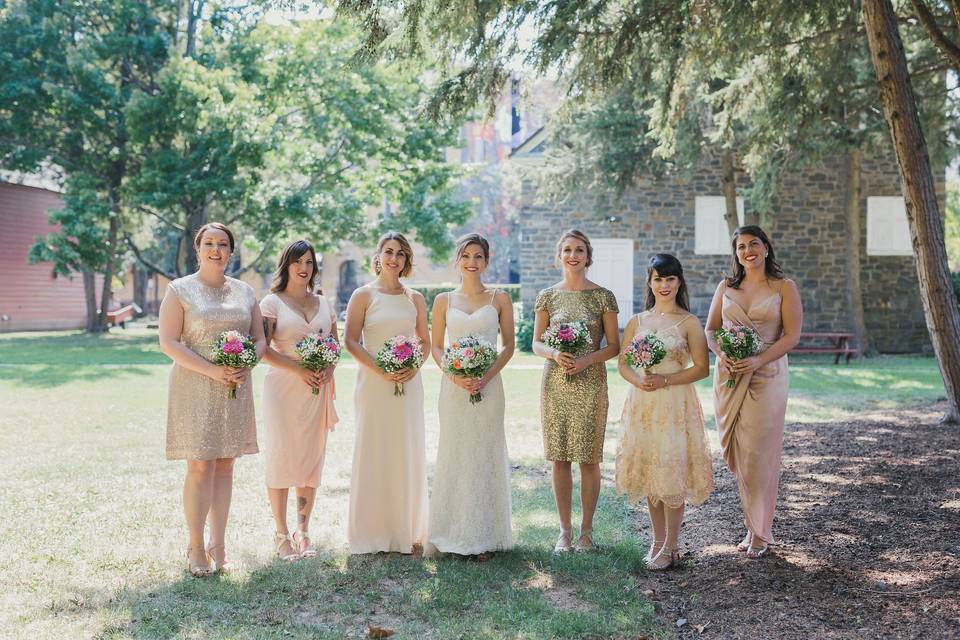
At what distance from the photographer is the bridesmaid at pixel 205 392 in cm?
495

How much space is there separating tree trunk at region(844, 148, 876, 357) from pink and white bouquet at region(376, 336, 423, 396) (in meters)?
17.8

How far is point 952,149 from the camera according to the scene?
16109 millimetres

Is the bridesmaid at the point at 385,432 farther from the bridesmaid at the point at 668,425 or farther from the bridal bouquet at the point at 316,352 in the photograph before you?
the bridesmaid at the point at 668,425

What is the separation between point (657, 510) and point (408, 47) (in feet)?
14.4

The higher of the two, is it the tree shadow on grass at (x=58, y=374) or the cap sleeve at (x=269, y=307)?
the cap sleeve at (x=269, y=307)

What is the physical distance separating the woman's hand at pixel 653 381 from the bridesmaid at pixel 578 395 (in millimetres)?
383

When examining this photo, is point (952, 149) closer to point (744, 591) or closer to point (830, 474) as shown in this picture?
point (830, 474)

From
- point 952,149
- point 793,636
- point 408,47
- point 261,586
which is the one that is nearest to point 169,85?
point 408,47

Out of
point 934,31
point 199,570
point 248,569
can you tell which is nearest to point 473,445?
point 248,569

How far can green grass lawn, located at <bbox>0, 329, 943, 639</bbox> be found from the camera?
4.21 m

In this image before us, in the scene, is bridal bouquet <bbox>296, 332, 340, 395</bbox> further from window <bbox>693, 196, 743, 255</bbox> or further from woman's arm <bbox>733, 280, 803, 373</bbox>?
Result: window <bbox>693, 196, 743, 255</bbox>

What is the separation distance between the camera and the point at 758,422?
5.32 meters

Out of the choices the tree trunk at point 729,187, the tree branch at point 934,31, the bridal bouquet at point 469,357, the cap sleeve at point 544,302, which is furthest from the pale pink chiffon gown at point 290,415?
the tree trunk at point 729,187

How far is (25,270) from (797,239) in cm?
2675
